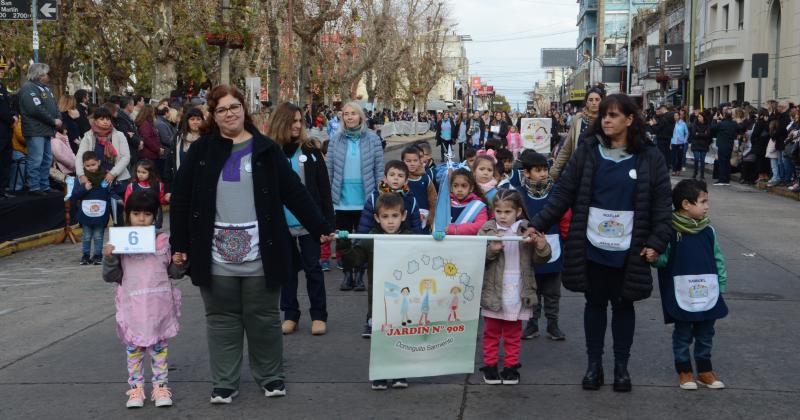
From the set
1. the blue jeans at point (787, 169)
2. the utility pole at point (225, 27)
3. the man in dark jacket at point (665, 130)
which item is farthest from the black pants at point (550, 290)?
the man in dark jacket at point (665, 130)

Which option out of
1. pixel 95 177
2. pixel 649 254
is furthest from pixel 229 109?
pixel 95 177

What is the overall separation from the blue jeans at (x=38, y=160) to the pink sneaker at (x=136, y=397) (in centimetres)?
889

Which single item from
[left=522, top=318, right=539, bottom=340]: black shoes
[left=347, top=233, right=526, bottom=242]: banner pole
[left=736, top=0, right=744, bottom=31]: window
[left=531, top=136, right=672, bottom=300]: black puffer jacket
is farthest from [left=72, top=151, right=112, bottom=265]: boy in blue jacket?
[left=736, top=0, right=744, bottom=31]: window

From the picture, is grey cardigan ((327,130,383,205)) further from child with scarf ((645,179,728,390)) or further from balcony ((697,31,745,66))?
balcony ((697,31,745,66))

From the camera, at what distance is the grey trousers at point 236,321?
5.38m

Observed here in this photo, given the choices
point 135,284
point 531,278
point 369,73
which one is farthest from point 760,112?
point 369,73

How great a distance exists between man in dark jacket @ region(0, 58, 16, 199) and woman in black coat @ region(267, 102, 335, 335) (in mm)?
7166

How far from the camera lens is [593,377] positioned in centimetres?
562

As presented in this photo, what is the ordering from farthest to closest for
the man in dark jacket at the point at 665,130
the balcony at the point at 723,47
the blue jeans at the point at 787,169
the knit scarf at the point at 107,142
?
the balcony at the point at 723,47, the man in dark jacket at the point at 665,130, the blue jeans at the point at 787,169, the knit scarf at the point at 107,142

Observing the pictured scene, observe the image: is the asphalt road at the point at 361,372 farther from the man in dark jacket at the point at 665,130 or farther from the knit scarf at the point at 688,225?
the man in dark jacket at the point at 665,130

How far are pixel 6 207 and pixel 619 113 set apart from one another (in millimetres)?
9446

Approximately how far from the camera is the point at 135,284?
5.51 m

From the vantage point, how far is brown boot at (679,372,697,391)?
18.6ft

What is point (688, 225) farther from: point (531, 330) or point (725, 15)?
point (725, 15)
